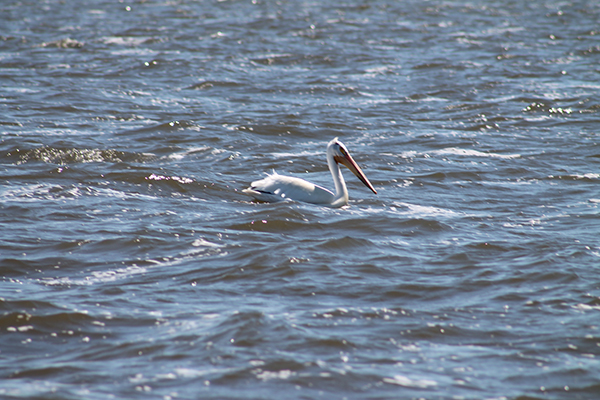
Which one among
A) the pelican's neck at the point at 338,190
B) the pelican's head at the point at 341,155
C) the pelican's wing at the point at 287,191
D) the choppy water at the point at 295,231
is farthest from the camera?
the pelican's head at the point at 341,155

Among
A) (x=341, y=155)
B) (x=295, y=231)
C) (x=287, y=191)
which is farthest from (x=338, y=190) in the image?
(x=295, y=231)

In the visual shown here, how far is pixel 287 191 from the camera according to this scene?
7738 mm

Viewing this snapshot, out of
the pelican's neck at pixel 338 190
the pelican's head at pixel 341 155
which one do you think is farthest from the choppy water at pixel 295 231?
the pelican's head at pixel 341 155

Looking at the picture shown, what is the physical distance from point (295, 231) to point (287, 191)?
33.9 inches

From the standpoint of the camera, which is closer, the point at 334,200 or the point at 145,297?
the point at 145,297

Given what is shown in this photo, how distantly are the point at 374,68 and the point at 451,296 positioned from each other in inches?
447

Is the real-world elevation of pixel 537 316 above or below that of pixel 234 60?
below

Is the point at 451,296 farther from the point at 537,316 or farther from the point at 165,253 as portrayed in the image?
the point at 165,253

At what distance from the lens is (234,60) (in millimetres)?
16641

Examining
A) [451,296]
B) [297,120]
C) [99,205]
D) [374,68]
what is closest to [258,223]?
[99,205]

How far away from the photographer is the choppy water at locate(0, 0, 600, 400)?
437 centimetres

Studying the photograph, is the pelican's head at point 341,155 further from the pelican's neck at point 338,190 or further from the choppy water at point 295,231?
the choppy water at point 295,231

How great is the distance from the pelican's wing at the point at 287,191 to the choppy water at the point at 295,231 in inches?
7.4

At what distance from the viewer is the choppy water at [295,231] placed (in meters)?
4.37
